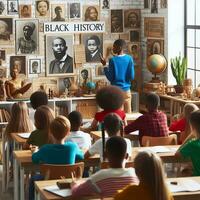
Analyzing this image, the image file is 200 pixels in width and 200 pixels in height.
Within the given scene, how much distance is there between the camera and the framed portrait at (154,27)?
40.9ft

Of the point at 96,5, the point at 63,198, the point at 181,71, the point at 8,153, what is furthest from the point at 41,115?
the point at 96,5

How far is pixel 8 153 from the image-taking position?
9000 mm

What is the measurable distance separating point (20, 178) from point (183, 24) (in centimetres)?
596

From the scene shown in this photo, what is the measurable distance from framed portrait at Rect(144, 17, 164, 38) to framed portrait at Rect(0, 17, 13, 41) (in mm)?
2529

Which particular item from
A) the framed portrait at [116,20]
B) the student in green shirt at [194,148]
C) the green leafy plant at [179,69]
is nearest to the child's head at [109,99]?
the student in green shirt at [194,148]

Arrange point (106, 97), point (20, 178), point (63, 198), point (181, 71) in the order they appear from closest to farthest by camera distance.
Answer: point (63, 198), point (20, 178), point (106, 97), point (181, 71)

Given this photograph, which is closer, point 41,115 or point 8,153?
point 41,115

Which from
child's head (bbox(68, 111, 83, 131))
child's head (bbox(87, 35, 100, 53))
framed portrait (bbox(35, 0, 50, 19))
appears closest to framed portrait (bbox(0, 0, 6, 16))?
framed portrait (bbox(35, 0, 50, 19))

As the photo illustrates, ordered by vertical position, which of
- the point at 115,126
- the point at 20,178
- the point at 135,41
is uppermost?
the point at 135,41

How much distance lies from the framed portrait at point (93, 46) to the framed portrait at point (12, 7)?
1338 mm

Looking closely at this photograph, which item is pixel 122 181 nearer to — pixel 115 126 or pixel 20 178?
pixel 115 126

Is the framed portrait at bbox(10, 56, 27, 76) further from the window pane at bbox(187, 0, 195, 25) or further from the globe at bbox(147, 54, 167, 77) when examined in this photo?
the window pane at bbox(187, 0, 195, 25)

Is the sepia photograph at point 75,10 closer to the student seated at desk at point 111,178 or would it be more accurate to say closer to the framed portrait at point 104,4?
the framed portrait at point 104,4

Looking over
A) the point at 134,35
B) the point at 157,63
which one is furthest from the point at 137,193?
the point at 134,35
